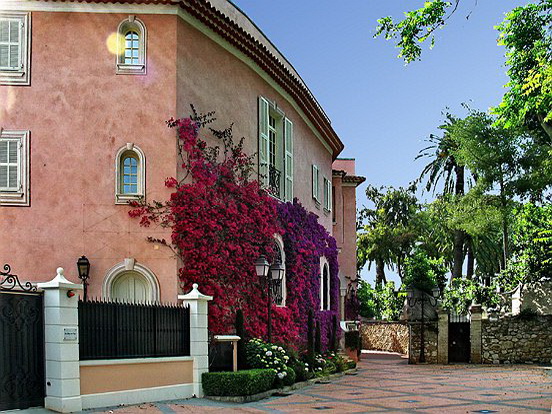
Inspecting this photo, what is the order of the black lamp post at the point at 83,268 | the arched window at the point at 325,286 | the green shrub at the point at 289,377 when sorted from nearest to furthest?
1. the black lamp post at the point at 83,268
2. the green shrub at the point at 289,377
3. the arched window at the point at 325,286

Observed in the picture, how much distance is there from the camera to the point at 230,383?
645 inches

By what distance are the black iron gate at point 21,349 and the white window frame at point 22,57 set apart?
7.04 m

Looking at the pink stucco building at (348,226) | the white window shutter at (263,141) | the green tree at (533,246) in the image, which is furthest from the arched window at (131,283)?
the pink stucco building at (348,226)

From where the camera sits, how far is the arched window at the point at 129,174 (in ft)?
60.7

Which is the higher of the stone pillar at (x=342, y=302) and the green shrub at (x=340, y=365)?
the stone pillar at (x=342, y=302)

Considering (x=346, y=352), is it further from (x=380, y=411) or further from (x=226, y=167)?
(x=380, y=411)

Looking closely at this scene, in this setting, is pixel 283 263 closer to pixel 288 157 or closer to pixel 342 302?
pixel 288 157

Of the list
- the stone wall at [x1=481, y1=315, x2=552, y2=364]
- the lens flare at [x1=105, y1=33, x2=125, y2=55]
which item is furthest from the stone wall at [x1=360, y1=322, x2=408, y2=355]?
the lens flare at [x1=105, y1=33, x2=125, y2=55]

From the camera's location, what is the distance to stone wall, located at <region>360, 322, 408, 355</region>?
4181 cm

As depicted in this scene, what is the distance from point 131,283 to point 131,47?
5.65 m

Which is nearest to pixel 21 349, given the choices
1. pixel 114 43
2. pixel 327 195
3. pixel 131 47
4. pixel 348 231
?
pixel 114 43

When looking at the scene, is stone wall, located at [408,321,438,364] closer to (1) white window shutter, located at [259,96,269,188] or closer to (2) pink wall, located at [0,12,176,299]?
(1) white window shutter, located at [259,96,269,188]

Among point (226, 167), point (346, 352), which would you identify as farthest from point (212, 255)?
point (346, 352)

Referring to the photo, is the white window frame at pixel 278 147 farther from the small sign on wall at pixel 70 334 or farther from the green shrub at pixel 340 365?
the small sign on wall at pixel 70 334
